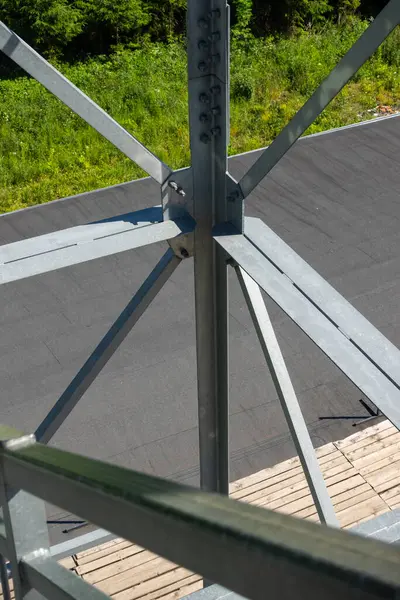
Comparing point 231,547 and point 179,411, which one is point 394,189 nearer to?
point 179,411

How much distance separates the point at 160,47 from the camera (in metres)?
14.3

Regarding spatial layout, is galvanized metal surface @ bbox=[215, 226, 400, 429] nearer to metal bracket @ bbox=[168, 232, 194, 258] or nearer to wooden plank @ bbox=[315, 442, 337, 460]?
metal bracket @ bbox=[168, 232, 194, 258]

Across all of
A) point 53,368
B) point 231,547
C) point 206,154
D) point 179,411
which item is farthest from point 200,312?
point 53,368

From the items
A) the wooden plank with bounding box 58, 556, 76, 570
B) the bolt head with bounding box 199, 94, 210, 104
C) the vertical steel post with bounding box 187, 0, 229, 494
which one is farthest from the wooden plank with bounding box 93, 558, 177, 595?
the bolt head with bounding box 199, 94, 210, 104

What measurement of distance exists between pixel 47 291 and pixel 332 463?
128 inches

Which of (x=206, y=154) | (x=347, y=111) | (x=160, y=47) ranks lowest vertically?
(x=206, y=154)

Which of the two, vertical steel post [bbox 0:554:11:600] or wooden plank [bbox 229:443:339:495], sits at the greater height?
vertical steel post [bbox 0:554:11:600]

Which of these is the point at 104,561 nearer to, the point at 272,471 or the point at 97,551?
the point at 97,551

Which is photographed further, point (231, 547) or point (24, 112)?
point (24, 112)

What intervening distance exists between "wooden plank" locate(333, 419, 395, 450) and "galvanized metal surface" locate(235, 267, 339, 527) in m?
2.42

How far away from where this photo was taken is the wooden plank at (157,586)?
4.44m

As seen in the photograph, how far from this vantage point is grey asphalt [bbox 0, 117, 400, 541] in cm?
596

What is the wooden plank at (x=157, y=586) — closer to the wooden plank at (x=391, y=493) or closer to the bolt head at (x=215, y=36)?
the wooden plank at (x=391, y=493)

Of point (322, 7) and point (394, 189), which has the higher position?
point (322, 7)
